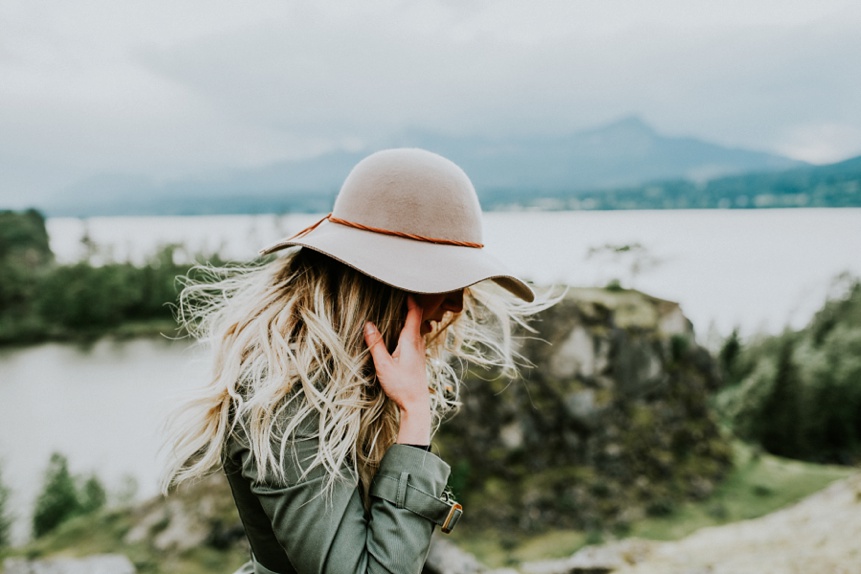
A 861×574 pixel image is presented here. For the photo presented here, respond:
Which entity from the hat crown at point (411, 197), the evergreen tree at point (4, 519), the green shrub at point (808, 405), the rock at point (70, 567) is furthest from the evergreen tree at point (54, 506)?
the green shrub at point (808, 405)

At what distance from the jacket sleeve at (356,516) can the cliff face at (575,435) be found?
14.4 metres

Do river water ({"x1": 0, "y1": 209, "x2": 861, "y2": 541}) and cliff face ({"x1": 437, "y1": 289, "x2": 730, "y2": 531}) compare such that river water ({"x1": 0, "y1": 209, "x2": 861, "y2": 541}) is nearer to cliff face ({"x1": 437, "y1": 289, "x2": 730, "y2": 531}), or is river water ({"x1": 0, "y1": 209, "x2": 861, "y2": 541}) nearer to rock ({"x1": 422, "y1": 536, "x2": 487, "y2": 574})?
cliff face ({"x1": 437, "y1": 289, "x2": 730, "y2": 531})

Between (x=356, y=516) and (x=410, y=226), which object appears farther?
(x=410, y=226)

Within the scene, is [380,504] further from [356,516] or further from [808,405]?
[808,405]

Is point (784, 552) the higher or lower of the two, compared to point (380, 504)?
lower

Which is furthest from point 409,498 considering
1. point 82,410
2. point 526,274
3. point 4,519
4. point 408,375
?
point 82,410

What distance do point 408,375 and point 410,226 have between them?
1.18 ft

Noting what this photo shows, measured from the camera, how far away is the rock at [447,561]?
5324mm

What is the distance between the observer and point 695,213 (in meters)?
61.1

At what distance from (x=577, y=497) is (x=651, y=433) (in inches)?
123

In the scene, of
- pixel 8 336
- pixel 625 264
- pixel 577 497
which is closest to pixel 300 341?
pixel 577 497

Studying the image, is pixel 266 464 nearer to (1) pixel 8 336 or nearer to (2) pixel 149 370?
(2) pixel 149 370

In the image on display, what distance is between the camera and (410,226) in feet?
4.28

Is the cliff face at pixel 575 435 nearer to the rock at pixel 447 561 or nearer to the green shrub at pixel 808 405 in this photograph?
the rock at pixel 447 561
